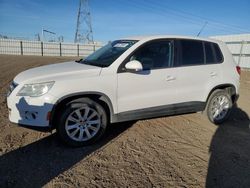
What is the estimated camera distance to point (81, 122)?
12.9 feet

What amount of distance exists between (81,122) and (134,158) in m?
1.04

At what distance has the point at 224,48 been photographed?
17.7 feet

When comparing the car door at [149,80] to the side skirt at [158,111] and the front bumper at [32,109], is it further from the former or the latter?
the front bumper at [32,109]

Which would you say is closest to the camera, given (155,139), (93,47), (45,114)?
(45,114)

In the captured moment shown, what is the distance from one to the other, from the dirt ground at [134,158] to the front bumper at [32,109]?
0.49 m

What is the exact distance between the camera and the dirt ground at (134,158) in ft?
10.2

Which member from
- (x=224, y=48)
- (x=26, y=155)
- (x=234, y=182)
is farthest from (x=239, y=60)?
(x=26, y=155)

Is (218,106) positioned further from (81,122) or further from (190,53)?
(81,122)

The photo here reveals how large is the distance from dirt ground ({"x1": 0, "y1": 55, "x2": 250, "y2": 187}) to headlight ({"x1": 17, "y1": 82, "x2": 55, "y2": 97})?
91cm

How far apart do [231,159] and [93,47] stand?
2969 cm

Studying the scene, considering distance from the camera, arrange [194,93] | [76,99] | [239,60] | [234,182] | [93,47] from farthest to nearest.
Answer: [93,47] → [239,60] → [194,93] → [76,99] → [234,182]

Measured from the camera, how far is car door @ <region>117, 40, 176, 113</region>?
4.12 meters

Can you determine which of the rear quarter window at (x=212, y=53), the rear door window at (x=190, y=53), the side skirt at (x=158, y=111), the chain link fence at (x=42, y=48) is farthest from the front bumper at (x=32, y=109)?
the chain link fence at (x=42, y=48)

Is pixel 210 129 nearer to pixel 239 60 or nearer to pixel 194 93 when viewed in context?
pixel 194 93
